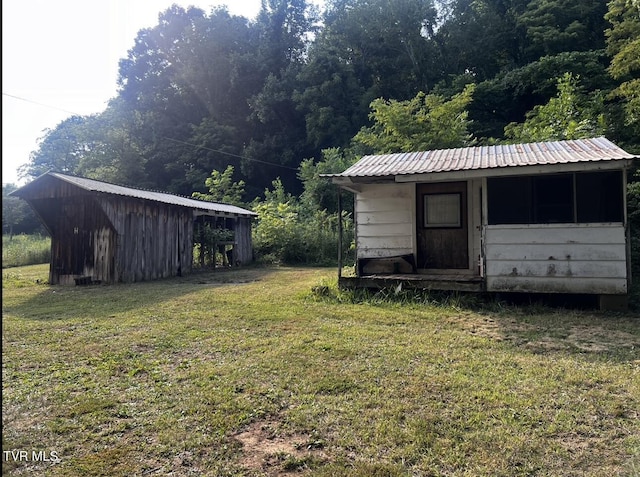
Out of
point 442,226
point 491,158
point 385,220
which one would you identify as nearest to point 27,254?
point 385,220

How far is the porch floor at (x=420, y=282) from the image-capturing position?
6870 millimetres

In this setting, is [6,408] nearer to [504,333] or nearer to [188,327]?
[188,327]

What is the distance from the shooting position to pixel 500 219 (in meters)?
6.96

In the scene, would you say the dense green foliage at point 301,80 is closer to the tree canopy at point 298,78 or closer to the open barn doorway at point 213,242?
the tree canopy at point 298,78

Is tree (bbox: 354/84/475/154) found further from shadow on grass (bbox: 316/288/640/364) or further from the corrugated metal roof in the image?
shadow on grass (bbox: 316/288/640/364)

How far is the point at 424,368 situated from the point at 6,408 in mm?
3227

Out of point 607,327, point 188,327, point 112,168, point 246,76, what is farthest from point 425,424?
point 246,76

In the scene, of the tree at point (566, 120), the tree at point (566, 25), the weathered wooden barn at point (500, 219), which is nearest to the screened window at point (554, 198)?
the weathered wooden barn at point (500, 219)

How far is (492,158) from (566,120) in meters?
7.87

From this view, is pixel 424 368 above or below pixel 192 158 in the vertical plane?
below

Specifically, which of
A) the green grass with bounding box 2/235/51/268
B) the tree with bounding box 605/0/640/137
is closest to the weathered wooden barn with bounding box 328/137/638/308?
the tree with bounding box 605/0/640/137

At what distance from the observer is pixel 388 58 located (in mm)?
31969

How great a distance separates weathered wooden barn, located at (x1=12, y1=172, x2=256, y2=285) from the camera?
10.5 meters

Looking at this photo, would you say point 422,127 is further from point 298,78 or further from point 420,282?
point 298,78
